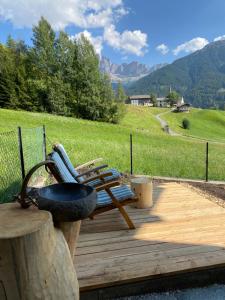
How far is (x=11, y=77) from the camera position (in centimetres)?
2556

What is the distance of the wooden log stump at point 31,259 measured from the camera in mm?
1341

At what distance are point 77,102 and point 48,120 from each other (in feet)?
29.2

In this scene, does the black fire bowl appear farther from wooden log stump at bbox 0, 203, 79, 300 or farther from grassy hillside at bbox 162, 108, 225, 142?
grassy hillside at bbox 162, 108, 225, 142

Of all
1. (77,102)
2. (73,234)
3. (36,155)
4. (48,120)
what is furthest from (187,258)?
(77,102)

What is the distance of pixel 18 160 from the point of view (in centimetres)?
543

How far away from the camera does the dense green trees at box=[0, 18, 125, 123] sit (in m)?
25.5

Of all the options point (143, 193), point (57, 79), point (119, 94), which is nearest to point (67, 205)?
point (143, 193)

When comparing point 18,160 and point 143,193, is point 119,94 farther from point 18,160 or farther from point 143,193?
point 143,193

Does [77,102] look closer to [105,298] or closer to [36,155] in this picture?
[36,155]

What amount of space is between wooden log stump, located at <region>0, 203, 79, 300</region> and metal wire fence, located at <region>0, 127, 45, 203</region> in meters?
2.65

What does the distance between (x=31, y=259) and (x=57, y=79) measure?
86.2ft

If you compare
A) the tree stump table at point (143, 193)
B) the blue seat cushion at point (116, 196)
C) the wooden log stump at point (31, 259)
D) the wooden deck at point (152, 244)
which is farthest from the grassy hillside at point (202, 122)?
the wooden log stump at point (31, 259)

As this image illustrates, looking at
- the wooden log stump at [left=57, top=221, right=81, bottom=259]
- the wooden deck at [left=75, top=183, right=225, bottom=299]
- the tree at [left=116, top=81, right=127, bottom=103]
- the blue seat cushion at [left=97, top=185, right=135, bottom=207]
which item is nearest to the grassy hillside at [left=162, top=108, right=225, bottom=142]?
the tree at [left=116, top=81, right=127, bottom=103]

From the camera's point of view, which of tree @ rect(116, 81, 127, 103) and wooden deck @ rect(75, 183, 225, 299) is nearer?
wooden deck @ rect(75, 183, 225, 299)
